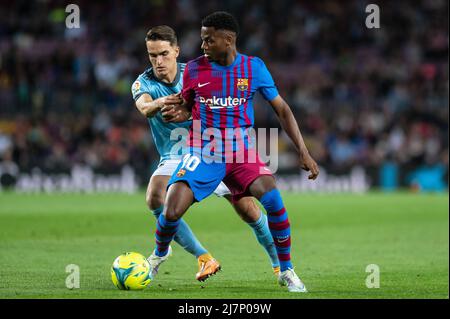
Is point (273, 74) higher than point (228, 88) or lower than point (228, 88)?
lower

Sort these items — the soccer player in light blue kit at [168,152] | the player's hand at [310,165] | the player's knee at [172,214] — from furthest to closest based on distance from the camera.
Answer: the soccer player in light blue kit at [168,152] → the player's knee at [172,214] → the player's hand at [310,165]

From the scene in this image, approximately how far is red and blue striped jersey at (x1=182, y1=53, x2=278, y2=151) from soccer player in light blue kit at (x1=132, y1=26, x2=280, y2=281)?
59cm

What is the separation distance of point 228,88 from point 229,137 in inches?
17.3

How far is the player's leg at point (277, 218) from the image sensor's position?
7707 mm

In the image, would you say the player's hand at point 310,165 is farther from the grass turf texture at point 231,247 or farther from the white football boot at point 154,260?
the white football boot at point 154,260

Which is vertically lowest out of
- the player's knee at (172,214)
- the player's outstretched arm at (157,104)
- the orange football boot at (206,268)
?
the orange football boot at (206,268)

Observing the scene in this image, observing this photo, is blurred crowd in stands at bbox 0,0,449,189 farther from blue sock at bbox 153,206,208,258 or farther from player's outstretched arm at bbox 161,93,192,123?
player's outstretched arm at bbox 161,93,192,123

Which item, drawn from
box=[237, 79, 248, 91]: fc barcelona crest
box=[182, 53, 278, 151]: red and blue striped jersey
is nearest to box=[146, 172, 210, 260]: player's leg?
box=[182, 53, 278, 151]: red and blue striped jersey

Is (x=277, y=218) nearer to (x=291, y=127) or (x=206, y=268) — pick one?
(x=291, y=127)

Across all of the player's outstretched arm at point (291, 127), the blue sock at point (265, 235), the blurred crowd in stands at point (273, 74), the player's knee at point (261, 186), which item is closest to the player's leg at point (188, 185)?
the player's knee at point (261, 186)

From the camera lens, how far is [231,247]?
472 inches

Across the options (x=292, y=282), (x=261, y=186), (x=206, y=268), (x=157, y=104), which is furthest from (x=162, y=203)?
(x=292, y=282)

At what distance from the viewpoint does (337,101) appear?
25984mm

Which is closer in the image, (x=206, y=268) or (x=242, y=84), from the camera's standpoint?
(x=242, y=84)
